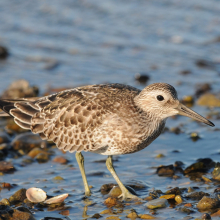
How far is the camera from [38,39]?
18.2 m

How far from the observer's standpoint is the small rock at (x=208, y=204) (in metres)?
7.70

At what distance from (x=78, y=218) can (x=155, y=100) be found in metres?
2.59

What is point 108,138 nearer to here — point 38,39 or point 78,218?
point 78,218

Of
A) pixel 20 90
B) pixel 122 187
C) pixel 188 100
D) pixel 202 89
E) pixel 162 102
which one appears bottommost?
pixel 122 187

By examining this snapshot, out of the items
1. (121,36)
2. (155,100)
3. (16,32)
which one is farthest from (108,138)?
(16,32)

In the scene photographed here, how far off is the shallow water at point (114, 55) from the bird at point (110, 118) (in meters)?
0.91

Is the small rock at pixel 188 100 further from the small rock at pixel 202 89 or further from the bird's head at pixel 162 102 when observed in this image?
the bird's head at pixel 162 102

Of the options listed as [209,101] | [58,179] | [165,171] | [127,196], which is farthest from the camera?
[209,101]

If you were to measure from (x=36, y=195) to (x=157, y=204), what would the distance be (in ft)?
7.39

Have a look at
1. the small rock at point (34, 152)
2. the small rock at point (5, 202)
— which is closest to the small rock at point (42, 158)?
the small rock at point (34, 152)

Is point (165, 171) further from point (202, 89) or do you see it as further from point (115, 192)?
point (202, 89)

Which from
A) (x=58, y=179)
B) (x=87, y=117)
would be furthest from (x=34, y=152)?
(x=87, y=117)

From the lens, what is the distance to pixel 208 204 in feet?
25.2

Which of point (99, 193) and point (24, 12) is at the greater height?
point (24, 12)
